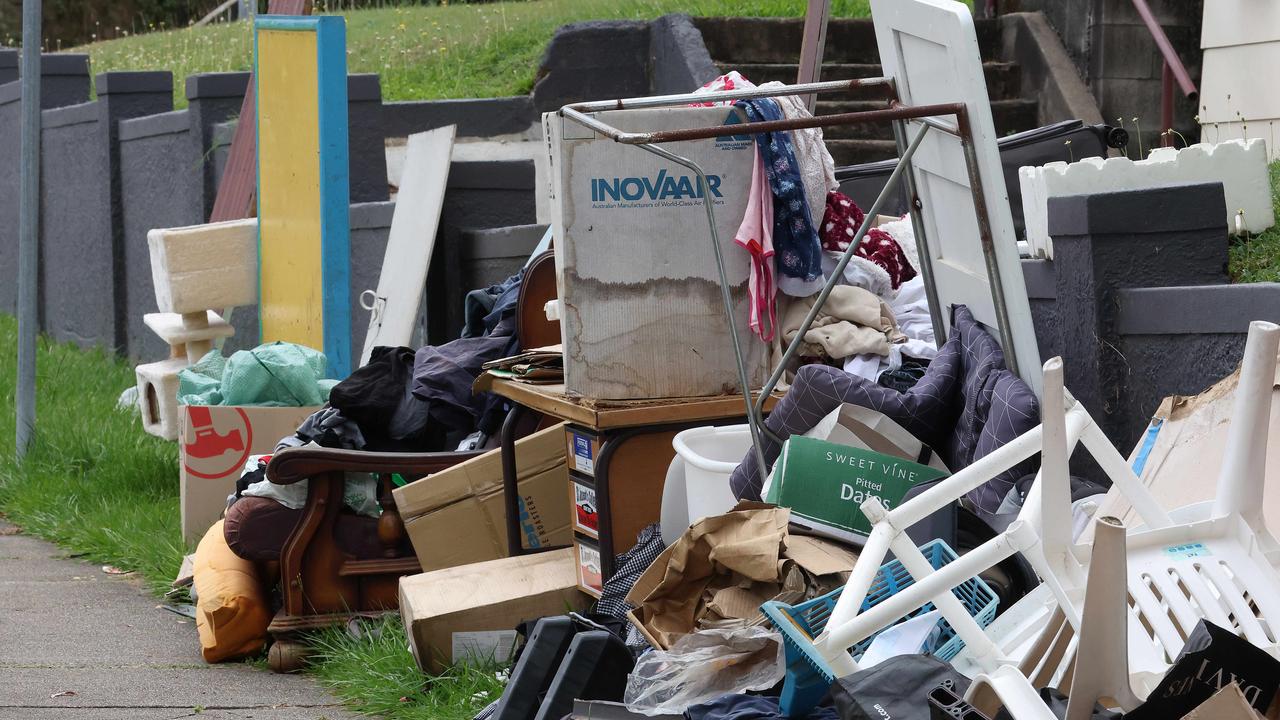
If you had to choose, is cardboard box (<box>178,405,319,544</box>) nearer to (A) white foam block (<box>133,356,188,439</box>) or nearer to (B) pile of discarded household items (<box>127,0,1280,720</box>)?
(B) pile of discarded household items (<box>127,0,1280,720</box>)

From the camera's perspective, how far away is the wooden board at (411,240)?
22.6 feet

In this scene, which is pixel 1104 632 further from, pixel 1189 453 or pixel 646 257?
pixel 646 257

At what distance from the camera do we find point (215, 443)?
591 cm

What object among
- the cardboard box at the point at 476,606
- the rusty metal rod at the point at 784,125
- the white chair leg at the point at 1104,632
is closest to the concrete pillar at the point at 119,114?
the cardboard box at the point at 476,606

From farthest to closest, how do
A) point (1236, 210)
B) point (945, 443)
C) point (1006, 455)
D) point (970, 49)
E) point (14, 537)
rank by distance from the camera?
point (14, 537)
point (1236, 210)
point (945, 443)
point (970, 49)
point (1006, 455)

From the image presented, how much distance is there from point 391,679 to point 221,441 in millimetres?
1896

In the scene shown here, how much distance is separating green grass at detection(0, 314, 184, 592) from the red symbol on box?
1.37ft

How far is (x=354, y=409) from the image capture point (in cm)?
512

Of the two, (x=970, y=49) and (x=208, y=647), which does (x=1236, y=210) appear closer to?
(x=970, y=49)

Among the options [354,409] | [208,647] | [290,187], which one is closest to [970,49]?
[354,409]

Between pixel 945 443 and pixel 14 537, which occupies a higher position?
pixel 945 443

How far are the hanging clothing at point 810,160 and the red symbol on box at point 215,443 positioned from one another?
2706 mm

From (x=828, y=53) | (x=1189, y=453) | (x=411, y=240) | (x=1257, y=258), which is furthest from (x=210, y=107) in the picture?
(x=1189, y=453)

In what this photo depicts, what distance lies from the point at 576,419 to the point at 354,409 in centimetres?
113
